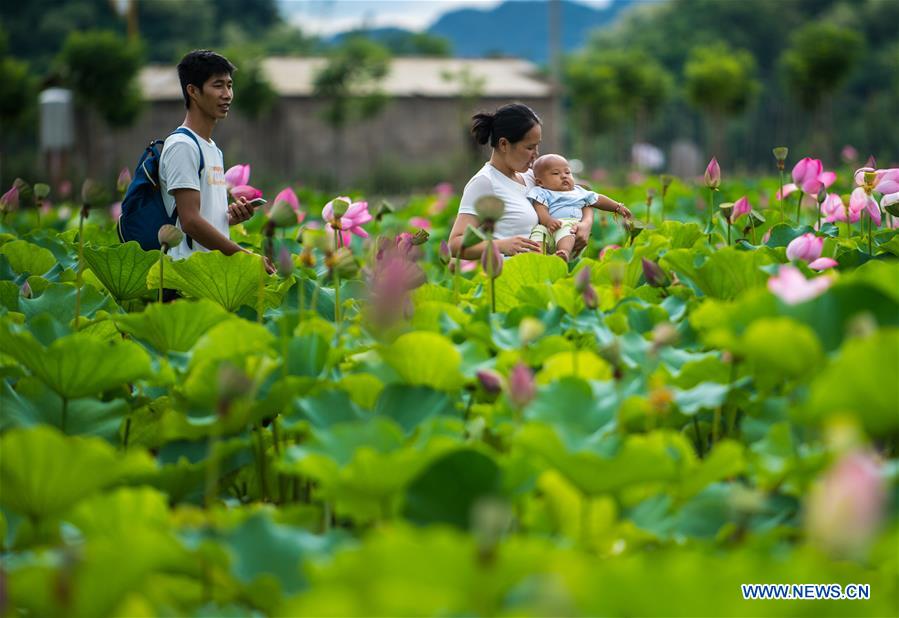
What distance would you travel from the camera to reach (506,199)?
3.48 m

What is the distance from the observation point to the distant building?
2583 cm

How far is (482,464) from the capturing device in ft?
4.12

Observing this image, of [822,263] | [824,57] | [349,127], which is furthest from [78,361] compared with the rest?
[349,127]

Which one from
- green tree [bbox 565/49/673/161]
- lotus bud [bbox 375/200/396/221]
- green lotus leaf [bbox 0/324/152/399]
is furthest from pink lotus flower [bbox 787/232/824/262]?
green tree [bbox 565/49/673/161]

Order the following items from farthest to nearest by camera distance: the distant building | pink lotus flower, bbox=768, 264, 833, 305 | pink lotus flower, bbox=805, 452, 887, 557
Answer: the distant building < pink lotus flower, bbox=768, 264, 833, 305 < pink lotus flower, bbox=805, 452, 887, 557

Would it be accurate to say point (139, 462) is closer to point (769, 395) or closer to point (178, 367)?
point (178, 367)

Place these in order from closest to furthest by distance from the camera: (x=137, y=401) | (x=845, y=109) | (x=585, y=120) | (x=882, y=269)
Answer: (x=882, y=269) < (x=137, y=401) < (x=585, y=120) < (x=845, y=109)

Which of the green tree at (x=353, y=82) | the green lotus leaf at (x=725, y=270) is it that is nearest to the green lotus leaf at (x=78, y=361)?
the green lotus leaf at (x=725, y=270)

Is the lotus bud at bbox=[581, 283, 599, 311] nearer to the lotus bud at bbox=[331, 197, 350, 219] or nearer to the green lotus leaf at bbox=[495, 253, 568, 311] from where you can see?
the green lotus leaf at bbox=[495, 253, 568, 311]

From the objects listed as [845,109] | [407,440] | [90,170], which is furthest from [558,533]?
[845,109]

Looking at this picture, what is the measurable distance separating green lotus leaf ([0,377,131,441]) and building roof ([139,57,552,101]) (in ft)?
78.2

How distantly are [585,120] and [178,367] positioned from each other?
28.2 meters

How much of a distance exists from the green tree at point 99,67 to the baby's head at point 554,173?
53.7ft

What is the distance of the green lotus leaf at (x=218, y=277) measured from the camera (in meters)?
2.27
